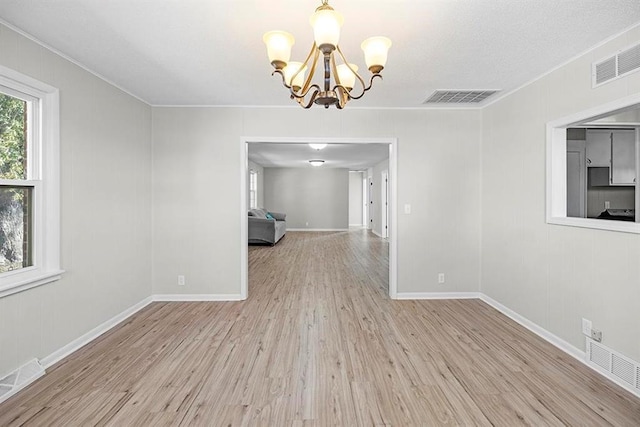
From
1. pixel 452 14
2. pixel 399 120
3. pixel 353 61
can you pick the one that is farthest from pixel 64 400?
pixel 399 120

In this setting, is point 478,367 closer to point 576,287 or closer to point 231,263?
point 576,287

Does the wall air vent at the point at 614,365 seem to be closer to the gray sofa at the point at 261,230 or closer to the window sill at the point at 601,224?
the window sill at the point at 601,224

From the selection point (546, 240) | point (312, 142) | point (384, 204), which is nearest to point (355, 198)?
point (384, 204)

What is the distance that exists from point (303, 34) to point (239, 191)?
86.1 inches

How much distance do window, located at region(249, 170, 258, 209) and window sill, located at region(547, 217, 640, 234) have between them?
8302mm

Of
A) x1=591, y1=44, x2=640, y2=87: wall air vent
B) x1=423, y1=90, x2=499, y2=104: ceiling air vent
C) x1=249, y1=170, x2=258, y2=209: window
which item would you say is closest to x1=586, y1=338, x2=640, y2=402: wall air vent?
x1=591, y1=44, x2=640, y2=87: wall air vent

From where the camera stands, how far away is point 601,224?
Result: 2396 millimetres

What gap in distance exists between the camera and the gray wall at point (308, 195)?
1202 centimetres

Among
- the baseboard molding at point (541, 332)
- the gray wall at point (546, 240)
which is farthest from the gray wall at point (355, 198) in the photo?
the baseboard molding at point (541, 332)

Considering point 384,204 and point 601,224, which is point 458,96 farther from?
point 384,204

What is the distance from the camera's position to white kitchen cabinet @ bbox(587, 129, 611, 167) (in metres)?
4.30

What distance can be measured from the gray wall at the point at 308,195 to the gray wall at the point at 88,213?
8.12 metres

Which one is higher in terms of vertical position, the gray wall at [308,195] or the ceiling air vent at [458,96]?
the ceiling air vent at [458,96]

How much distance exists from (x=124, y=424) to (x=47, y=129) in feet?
7.15
